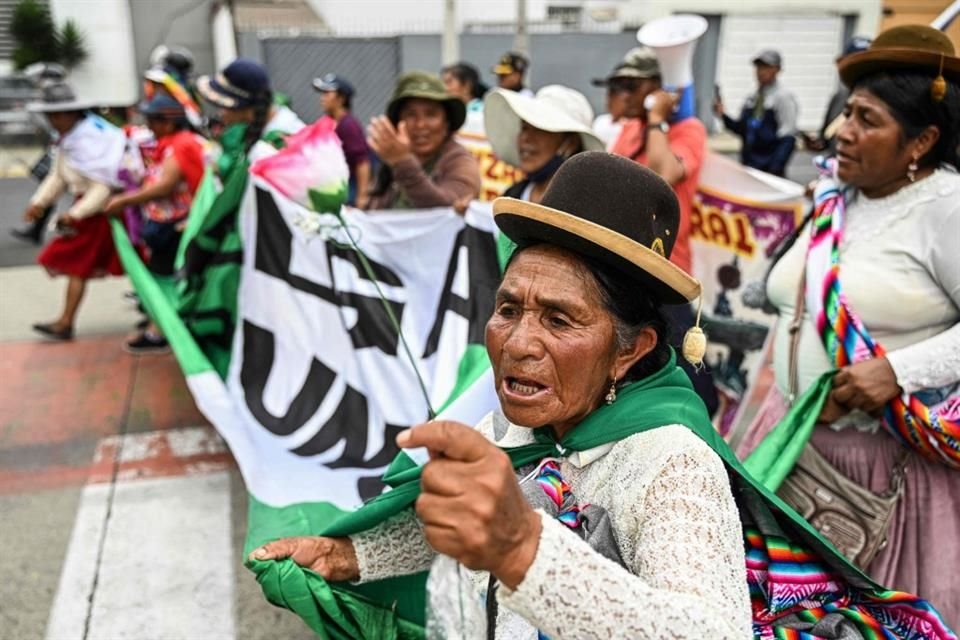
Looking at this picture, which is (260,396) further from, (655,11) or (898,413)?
(655,11)

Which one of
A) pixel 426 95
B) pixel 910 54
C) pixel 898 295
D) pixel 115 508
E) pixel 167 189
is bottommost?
pixel 115 508

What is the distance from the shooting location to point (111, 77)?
18.9 meters

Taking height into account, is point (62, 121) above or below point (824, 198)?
below

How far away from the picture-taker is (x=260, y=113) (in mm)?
5109

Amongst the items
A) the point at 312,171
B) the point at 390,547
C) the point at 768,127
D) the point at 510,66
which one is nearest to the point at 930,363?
the point at 390,547

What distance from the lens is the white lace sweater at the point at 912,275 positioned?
2232mm

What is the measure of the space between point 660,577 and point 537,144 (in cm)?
253

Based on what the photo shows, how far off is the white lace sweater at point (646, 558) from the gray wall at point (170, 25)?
19424 mm

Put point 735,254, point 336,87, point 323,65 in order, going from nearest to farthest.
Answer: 1. point 735,254
2. point 336,87
3. point 323,65

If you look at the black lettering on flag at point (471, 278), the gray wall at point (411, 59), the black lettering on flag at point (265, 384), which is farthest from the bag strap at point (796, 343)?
the gray wall at point (411, 59)

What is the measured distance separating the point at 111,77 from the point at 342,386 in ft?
57.7

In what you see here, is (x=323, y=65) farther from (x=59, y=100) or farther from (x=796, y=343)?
(x=796, y=343)

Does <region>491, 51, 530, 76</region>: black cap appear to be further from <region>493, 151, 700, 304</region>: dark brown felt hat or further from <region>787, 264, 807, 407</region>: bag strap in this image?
<region>493, 151, 700, 304</region>: dark brown felt hat

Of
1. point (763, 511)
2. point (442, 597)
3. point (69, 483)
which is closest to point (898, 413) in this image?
point (763, 511)
